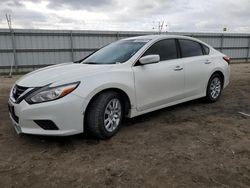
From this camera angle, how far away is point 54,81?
3469 mm

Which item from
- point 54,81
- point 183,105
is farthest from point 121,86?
point 183,105

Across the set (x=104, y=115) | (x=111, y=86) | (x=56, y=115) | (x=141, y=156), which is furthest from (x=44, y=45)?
(x=141, y=156)

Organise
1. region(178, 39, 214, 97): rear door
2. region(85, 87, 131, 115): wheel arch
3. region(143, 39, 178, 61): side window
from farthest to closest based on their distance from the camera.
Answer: region(178, 39, 214, 97): rear door, region(143, 39, 178, 61): side window, region(85, 87, 131, 115): wheel arch

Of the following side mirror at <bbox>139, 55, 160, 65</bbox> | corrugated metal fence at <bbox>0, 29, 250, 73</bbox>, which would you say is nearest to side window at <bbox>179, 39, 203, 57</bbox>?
side mirror at <bbox>139, 55, 160, 65</bbox>

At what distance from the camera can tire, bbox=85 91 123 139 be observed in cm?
357

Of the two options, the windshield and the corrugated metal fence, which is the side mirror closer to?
the windshield

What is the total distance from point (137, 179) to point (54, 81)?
167cm

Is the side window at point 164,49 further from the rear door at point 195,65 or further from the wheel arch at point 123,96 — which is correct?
the wheel arch at point 123,96

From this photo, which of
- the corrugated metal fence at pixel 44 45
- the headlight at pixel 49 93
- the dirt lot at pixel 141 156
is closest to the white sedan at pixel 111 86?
the headlight at pixel 49 93

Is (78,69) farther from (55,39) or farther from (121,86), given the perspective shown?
(55,39)

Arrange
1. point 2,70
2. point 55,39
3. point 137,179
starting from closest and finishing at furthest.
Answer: point 137,179 → point 2,70 → point 55,39

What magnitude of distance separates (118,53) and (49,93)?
63.4 inches

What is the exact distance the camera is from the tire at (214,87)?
5672 mm

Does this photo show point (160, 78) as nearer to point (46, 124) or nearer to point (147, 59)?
point (147, 59)
